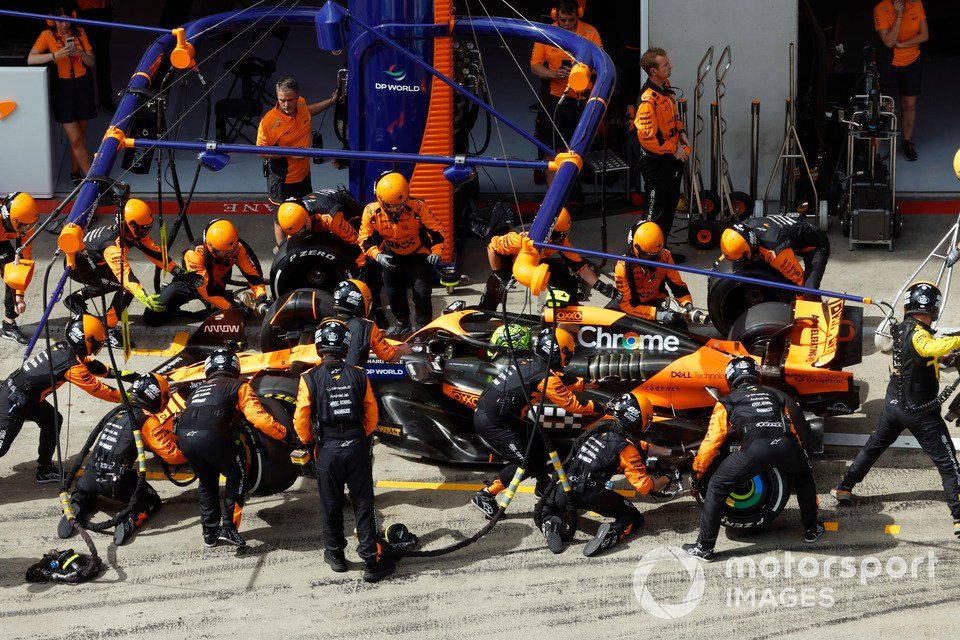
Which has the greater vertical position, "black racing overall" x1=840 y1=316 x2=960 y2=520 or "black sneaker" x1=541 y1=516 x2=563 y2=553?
"black racing overall" x1=840 y1=316 x2=960 y2=520

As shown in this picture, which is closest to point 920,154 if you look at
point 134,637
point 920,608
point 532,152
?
point 532,152

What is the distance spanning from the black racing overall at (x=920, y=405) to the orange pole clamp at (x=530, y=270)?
2554 millimetres

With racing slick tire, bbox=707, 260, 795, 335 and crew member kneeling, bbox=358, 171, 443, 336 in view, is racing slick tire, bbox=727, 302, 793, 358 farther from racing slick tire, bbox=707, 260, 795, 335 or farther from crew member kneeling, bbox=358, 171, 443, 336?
crew member kneeling, bbox=358, 171, 443, 336

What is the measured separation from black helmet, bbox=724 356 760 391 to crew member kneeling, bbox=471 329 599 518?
3.95ft

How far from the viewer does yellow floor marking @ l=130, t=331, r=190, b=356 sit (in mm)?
13148

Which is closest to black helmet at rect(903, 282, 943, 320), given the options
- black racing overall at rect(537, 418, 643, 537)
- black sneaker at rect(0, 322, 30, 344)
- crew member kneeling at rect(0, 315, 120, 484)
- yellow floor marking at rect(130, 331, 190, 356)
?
black racing overall at rect(537, 418, 643, 537)

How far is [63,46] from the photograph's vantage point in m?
15.6

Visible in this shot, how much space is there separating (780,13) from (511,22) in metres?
3.34

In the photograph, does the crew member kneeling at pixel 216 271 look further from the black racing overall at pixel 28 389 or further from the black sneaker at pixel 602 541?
the black sneaker at pixel 602 541

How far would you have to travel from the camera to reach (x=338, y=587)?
9156 mm

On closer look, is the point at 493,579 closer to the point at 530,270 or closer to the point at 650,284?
the point at 530,270

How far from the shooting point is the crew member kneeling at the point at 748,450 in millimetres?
Answer: 9016

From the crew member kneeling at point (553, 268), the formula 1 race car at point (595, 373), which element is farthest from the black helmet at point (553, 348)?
the crew member kneeling at point (553, 268)

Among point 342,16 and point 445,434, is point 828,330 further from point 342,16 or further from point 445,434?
point 342,16
